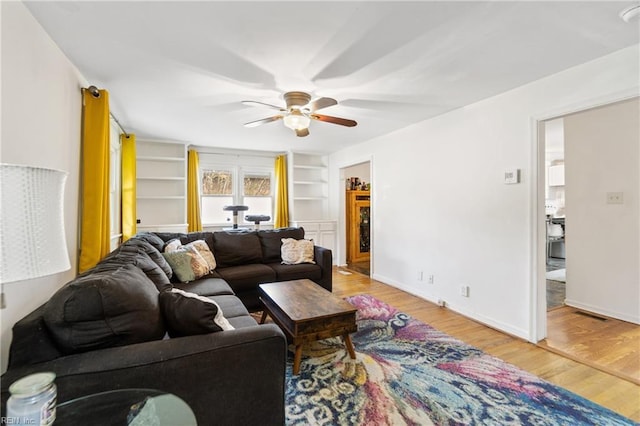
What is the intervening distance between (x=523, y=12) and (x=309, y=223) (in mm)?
4495

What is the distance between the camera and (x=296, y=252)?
379 cm

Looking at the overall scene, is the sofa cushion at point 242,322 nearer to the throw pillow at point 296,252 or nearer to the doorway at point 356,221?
the throw pillow at point 296,252

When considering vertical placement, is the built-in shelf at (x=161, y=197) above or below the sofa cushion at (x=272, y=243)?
above

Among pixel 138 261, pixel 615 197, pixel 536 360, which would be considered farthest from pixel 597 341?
pixel 138 261

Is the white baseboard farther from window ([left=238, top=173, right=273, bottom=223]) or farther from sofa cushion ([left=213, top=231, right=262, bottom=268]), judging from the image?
window ([left=238, top=173, right=273, bottom=223])

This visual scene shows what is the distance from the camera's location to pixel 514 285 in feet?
9.14

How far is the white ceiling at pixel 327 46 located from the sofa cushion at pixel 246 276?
6.15ft

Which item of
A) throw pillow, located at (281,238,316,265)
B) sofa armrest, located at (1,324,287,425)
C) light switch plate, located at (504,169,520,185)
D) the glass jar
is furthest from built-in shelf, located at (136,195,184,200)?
light switch plate, located at (504,169,520,185)

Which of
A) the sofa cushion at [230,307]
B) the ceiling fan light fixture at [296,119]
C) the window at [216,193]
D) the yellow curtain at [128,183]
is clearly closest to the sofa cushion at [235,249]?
the sofa cushion at [230,307]

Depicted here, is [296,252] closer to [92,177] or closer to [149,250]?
[149,250]

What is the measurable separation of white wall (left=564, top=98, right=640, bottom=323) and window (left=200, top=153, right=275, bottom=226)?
16.0ft

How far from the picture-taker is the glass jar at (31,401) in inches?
28.7

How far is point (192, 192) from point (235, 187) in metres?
0.85

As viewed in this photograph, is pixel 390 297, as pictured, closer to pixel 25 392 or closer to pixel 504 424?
pixel 504 424
